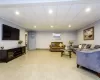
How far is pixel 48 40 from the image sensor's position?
11.5m

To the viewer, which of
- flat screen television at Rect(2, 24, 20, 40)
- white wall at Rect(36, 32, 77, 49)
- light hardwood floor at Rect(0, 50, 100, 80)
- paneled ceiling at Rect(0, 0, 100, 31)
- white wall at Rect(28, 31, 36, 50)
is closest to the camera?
paneled ceiling at Rect(0, 0, 100, 31)

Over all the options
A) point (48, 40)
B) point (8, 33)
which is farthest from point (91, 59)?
point (48, 40)

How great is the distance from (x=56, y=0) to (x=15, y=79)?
2.52 metres

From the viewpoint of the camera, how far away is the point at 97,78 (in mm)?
2818

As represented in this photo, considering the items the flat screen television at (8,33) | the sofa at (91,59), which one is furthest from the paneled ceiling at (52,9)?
the sofa at (91,59)

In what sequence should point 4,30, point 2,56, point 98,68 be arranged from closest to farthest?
point 98,68 < point 2,56 < point 4,30

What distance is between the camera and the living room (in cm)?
296

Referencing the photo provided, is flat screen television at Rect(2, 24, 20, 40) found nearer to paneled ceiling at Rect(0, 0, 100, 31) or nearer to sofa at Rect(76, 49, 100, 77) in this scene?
paneled ceiling at Rect(0, 0, 100, 31)

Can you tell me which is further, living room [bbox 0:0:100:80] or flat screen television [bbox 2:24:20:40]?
flat screen television [bbox 2:24:20:40]

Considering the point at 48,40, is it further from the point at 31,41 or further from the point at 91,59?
the point at 91,59

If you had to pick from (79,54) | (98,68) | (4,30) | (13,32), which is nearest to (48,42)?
(13,32)

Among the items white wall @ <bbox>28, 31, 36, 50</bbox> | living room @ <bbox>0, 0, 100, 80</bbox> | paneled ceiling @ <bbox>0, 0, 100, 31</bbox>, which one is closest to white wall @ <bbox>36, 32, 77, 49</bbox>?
living room @ <bbox>0, 0, 100, 80</bbox>

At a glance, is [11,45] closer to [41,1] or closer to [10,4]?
[10,4]

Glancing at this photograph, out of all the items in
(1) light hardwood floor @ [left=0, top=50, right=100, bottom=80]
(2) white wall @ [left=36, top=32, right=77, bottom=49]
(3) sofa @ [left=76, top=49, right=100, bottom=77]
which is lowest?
(1) light hardwood floor @ [left=0, top=50, right=100, bottom=80]
